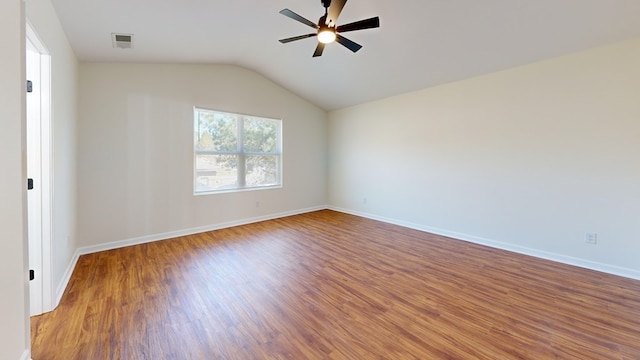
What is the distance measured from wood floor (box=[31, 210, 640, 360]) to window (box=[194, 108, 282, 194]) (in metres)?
1.48

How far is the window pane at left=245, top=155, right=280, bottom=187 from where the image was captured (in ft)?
16.8

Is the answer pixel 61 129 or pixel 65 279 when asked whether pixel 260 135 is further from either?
pixel 65 279

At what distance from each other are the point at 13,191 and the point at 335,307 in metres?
2.25

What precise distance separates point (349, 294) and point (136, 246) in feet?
10.7

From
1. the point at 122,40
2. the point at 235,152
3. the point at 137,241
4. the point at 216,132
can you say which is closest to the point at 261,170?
the point at 235,152

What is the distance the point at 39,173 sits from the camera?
2057mm

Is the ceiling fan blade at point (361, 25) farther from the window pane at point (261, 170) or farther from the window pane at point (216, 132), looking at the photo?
the window pane at point (261, 170)

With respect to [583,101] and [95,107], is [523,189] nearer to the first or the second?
[583,101]

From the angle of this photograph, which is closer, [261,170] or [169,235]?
[169,235]

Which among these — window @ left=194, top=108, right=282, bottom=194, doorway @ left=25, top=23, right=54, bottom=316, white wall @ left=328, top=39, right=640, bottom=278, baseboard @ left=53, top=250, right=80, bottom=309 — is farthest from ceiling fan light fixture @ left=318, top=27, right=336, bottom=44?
baseboard @ left=53, top=250, right=80, bottom=309

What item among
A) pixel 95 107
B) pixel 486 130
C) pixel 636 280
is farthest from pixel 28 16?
pixel 636 280

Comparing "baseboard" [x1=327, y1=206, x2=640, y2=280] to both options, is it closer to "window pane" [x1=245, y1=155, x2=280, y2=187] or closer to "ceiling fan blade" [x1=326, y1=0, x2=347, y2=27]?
"window pane" [x1=245, y1=155, x2=280, y2=187]

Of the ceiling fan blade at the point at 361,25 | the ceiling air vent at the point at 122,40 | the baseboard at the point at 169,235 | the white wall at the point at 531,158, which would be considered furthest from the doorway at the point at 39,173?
the white wall at the point at 531,158

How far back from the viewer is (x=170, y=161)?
13.3 feet
